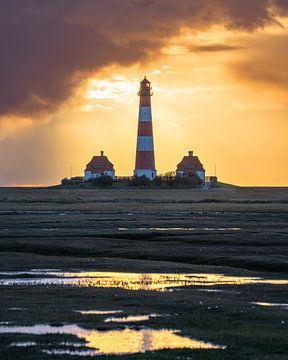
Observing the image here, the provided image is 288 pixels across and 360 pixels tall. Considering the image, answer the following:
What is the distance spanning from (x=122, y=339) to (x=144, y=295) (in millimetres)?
5851

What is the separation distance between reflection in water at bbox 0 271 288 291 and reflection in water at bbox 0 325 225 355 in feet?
22.0

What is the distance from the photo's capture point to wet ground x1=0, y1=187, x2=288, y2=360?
17.8 metres

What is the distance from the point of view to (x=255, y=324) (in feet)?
65.3

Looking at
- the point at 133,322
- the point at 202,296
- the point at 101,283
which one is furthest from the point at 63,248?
the point at 133,322

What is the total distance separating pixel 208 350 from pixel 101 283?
1013cm

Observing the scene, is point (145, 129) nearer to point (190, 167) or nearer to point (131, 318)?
point (190, 167)

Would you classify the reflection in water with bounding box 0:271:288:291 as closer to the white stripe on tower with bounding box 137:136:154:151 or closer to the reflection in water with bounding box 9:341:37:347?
the reflection in water with bounding box 9:341:37:347

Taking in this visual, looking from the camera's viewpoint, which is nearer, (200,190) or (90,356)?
(90,356)

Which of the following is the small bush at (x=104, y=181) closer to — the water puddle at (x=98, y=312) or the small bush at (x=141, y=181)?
the small bush at (x=141, y=181)

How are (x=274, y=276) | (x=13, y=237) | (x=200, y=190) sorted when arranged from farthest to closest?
(x=200, y=190), (x=13, y=237), (x=274, y=276)

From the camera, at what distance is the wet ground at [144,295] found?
17844mm

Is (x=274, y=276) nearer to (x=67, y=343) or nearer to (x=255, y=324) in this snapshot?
(x=255, y=324)

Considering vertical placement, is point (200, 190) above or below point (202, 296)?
above

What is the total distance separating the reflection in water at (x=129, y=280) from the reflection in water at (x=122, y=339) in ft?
22.0
